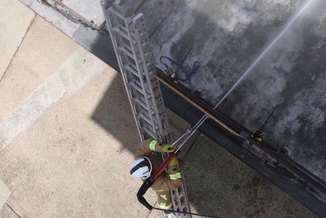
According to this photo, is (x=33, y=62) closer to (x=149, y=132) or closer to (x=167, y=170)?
(x=149, y=132)

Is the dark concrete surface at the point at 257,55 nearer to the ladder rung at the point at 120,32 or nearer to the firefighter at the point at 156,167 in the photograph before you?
the firefighter at the point at 156,167

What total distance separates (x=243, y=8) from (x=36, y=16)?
6481 mm

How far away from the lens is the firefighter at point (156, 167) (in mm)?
7832

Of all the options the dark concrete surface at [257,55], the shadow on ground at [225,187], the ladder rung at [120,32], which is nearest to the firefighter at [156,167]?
the dark concrete surface at [257,55]

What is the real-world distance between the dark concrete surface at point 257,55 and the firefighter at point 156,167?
4.04ft

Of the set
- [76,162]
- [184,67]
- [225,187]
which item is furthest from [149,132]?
[76,162]

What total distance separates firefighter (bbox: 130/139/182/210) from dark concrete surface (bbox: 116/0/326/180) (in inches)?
48.4

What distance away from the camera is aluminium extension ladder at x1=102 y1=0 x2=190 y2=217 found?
21.6 ft

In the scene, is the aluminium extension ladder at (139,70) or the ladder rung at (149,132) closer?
the aluminium extension ladder at (139,70)

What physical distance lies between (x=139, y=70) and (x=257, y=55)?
2.37 m

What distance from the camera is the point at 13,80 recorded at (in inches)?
510

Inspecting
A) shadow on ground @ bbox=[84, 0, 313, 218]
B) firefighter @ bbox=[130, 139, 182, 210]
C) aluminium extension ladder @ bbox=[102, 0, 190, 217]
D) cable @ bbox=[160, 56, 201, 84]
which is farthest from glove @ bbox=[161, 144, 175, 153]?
shadow on ground @ bbox=[84, 0, 313, 218]

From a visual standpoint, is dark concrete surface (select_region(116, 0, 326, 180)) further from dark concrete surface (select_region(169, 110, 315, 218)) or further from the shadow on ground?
dark concrete surface (select_region(169, 110, 315, 218))

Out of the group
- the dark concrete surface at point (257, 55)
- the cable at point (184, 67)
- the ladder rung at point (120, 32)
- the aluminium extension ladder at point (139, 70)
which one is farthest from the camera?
the cable at point (184, 67)
